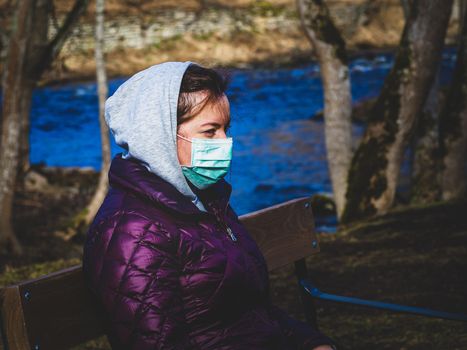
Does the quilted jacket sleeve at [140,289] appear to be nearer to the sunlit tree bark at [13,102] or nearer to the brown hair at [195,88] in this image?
the brown hair at [195,88]

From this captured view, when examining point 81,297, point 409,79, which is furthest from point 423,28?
point 81,297

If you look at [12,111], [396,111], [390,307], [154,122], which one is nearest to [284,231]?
[390,307]

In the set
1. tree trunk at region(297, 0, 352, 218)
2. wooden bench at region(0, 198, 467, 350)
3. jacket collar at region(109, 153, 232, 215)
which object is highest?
jacket collar at region(109, 153, 232, 215)

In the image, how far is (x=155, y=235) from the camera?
235cm

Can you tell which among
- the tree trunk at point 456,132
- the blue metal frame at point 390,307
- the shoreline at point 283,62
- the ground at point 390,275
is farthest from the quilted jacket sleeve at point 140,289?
the shoreline at point 283,62

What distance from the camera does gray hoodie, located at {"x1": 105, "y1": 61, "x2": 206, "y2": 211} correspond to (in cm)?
245

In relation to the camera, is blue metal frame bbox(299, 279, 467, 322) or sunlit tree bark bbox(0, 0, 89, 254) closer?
blue metal frame bbox(299, 279, 467, 322)

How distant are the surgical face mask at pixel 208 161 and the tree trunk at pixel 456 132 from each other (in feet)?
18.2

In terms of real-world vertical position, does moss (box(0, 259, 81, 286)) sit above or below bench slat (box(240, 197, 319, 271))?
below

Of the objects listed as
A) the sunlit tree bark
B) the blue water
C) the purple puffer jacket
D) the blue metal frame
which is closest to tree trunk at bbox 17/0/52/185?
the sunlit tree bark

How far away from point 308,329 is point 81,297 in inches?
32.4

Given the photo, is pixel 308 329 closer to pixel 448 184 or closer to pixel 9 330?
pixel 9 330

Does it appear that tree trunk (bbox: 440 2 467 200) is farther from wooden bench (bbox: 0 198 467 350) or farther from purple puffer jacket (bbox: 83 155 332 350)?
purple puffer jacket (bbox: 83 155 332 350)

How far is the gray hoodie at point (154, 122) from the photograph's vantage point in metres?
2.45
